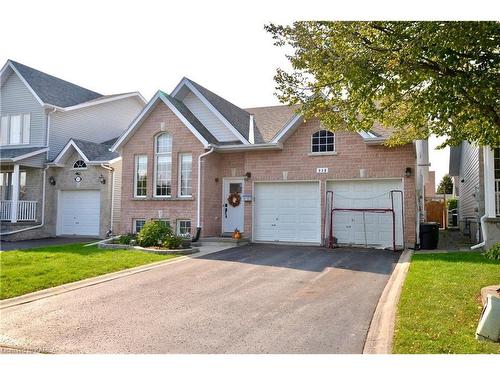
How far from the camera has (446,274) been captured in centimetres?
851

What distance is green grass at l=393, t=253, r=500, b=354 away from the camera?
482cm

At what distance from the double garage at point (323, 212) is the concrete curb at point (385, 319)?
14.9 feet

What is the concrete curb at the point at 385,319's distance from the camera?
16.5 ft

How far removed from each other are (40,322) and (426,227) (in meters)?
11.2

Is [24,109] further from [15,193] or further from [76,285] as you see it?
[76,285]

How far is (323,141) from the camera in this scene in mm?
14852

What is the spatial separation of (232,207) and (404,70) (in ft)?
34.9

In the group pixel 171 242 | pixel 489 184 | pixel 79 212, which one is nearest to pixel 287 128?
pixel 171 242

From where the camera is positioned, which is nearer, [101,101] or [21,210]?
[21,210]

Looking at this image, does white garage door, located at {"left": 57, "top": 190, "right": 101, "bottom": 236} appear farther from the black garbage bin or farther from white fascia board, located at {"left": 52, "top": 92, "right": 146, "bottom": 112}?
the black garbage bin

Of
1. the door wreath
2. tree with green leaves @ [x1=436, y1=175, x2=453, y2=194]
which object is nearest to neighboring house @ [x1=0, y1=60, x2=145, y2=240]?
the door wreath

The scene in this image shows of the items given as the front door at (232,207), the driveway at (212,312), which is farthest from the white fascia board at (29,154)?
the driveway at (212,312)

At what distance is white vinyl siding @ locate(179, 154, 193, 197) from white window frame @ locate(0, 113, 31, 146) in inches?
338

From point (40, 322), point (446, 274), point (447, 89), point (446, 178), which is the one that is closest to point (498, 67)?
point (447, 89)
